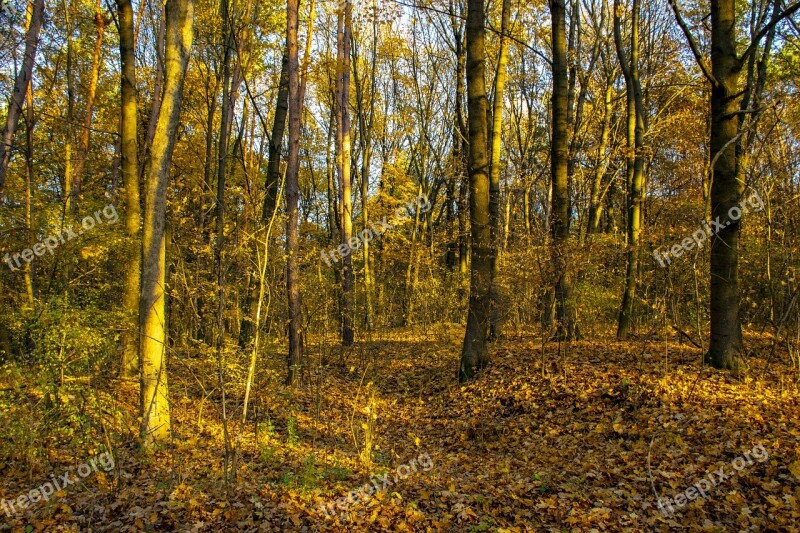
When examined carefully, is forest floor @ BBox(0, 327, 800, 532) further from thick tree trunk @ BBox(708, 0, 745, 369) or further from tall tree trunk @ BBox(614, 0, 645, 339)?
tall tree trunk @ BBox(614, 0, 645, 339)

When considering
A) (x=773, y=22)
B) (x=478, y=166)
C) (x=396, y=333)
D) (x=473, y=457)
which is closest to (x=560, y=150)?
(x=478, y=166)

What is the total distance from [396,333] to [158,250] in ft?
34.7

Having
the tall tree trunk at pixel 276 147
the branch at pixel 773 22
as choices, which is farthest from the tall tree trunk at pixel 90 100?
the branch at pixel 773 22

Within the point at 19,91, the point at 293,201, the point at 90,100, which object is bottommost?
the point at 293,201

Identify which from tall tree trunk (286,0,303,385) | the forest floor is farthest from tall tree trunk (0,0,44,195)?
tall tree trunk (286,0,303,385)

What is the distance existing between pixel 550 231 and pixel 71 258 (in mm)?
9590

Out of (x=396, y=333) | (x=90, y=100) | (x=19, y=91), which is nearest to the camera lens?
(x=19, y=91)

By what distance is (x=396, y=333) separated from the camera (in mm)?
15531

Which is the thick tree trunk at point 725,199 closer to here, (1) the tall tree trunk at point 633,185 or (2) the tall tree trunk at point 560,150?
(2) the tall tree trunk at point 560,150

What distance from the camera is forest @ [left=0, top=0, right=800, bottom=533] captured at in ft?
15.2

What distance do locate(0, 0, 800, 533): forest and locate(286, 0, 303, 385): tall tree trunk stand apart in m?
0.06

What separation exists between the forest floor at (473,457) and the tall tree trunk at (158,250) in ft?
1.26

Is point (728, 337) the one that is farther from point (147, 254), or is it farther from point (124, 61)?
point (124, 61)

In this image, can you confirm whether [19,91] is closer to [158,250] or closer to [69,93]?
[158,250]
